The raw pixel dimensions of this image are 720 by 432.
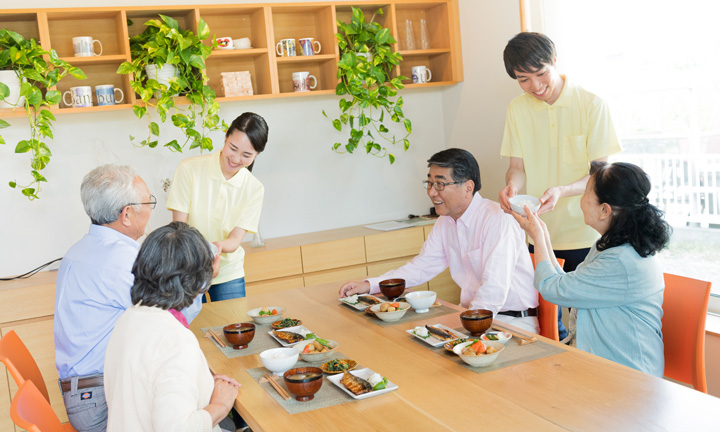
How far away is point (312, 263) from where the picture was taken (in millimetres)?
4094

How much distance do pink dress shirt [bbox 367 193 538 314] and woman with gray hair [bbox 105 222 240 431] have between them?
1.10 m

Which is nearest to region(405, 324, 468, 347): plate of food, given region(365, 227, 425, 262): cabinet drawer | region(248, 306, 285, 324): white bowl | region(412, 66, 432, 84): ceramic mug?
region(248, 306, 285, 324): white bowl

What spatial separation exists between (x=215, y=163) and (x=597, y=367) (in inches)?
81.5

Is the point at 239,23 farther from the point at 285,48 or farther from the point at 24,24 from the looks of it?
the point at 24,24

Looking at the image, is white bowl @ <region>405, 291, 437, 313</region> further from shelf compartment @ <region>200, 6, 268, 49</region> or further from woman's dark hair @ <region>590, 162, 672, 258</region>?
shelf compartment @ <region>200, 6, 268, 49</region>

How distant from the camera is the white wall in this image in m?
3.90

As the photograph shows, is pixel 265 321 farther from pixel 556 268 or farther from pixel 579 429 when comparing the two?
pixel 579 429

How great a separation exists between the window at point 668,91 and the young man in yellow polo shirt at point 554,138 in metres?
0.41

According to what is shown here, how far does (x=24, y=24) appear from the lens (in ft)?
→ 12.3

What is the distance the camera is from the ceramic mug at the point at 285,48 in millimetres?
4137

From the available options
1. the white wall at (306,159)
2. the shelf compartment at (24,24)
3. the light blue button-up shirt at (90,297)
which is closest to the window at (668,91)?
the white wall at (306,159)

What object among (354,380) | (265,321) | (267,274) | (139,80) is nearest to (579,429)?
(354,380)

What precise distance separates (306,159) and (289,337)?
2.51 meters

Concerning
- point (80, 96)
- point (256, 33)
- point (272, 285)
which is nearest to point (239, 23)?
point (256, 33)
